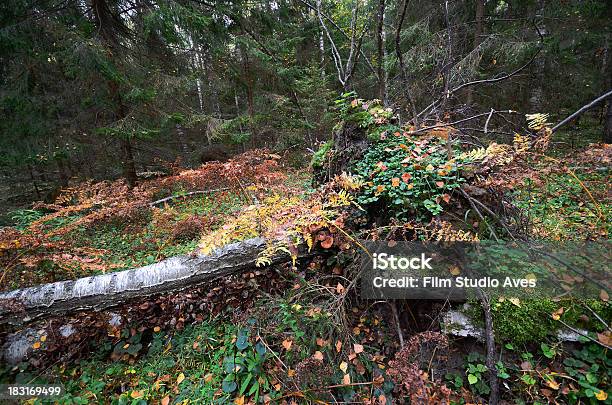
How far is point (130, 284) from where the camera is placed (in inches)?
108

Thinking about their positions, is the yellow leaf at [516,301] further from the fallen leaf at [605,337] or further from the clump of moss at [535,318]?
the fallen leaf at [605,337]

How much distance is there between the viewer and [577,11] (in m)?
6.64

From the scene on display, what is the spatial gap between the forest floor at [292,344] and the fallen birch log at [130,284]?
0.32 metres

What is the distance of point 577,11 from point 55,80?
46.2ft

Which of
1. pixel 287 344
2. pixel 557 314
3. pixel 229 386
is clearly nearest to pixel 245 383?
pixel 229 386

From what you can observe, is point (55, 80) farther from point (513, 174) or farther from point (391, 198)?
point (513, 174)

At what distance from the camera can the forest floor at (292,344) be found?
6.35ft

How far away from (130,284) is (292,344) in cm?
186

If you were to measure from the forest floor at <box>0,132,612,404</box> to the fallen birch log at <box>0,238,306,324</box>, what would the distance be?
317mm

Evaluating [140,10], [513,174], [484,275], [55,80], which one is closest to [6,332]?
[484,275]

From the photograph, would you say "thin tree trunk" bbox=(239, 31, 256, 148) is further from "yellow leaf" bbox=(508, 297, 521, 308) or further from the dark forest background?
"yellow leaf" bbox=(508, 297, 521, 308)

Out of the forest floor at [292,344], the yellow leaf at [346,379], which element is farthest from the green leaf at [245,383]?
the yellow leaf at [346,379]

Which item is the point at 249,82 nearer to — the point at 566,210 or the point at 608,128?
the point at 566,210

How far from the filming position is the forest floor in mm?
1937
